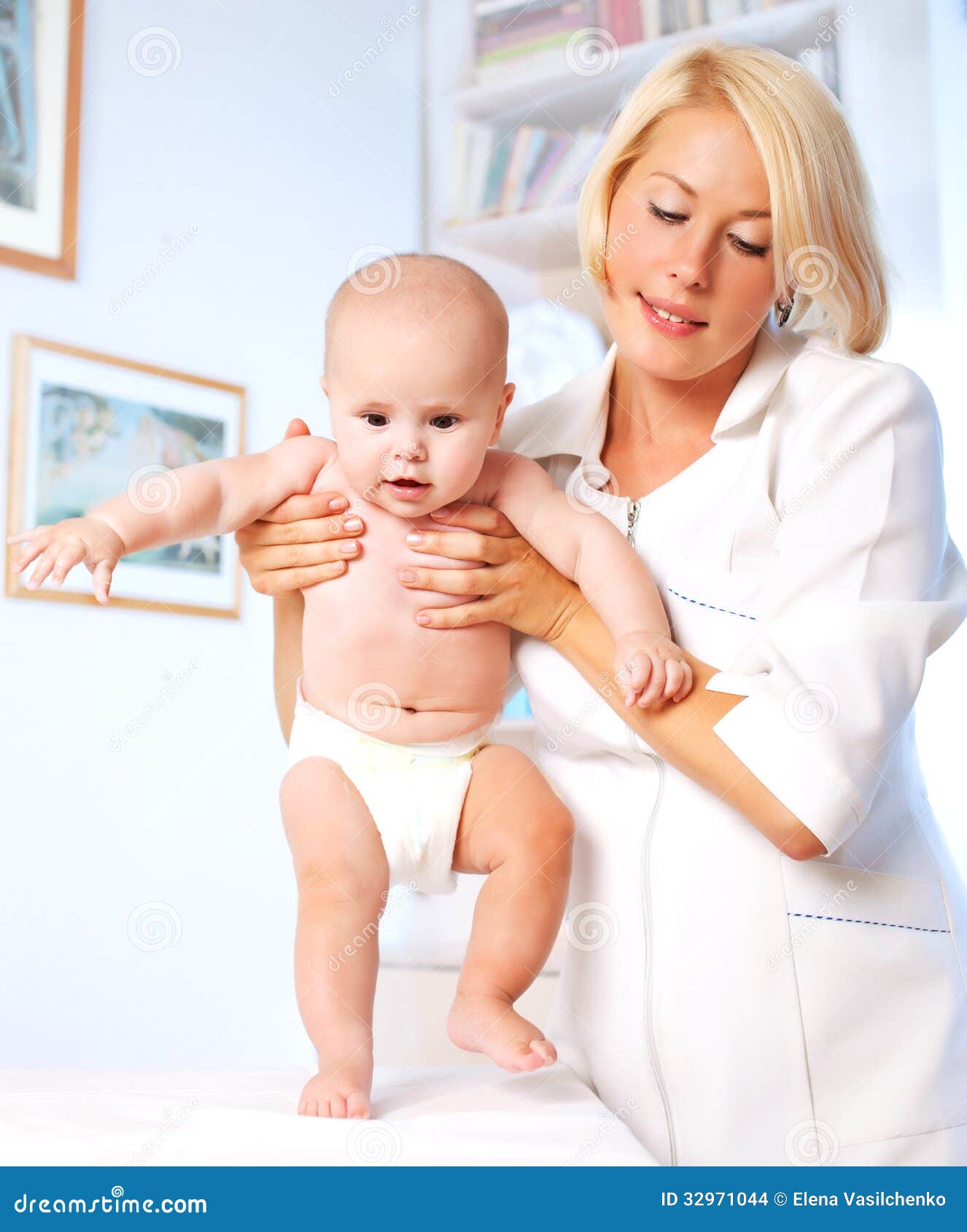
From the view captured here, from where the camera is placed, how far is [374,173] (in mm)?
3355

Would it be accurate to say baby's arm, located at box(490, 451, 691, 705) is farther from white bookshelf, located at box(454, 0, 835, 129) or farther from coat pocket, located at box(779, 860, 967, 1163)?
white bookshelf, located at box(454, 0, 835, 129)

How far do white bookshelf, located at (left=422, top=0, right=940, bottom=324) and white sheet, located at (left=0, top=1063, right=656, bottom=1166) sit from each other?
6.29ft

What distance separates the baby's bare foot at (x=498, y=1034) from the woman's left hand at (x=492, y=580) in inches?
15.2

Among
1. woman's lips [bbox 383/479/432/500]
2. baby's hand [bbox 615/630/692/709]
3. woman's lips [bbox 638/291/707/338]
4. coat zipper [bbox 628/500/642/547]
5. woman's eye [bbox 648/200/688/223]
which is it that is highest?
woman's eye [bbox 648/200/688/223]

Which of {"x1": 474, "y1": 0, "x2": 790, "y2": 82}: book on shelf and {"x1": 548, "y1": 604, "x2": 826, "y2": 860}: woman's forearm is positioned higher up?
{"x1": 474, "y1": 0, "x2": 790, "y2": 82}: book on shelf

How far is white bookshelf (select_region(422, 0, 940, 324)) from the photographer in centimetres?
254

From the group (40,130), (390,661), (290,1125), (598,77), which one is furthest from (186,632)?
(290,1125)

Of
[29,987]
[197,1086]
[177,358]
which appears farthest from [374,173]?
[197,1086]

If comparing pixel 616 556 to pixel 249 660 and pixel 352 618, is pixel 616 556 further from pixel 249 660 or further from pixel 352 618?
pixel 249 660

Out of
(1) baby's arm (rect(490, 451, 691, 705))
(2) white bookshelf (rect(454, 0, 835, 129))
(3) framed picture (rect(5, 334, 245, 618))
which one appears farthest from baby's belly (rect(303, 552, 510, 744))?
(2) white bookshelf (rect(454, 0, 835, 129))

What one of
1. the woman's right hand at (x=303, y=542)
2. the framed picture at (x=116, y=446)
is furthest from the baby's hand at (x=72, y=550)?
the framed picture at (x=116, y=446)

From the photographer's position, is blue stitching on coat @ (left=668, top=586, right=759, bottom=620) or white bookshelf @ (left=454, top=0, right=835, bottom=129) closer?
blue stitching on coat @ (left=668, top=586, right=759, bottom=620)

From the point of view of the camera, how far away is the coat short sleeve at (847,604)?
1.06 metres

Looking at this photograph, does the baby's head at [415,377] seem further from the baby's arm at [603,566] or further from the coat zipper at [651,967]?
the coat zipper at [651,967]
